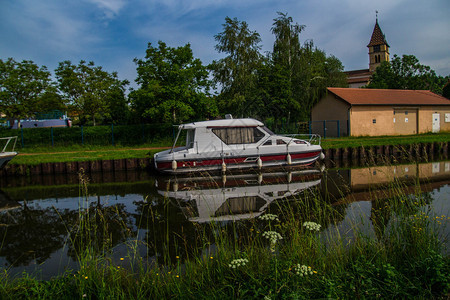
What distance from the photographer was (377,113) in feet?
88.2

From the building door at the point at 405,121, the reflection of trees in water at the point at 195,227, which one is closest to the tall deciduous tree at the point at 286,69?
the building door at the point at 405,121

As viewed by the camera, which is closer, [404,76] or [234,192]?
[234,192]

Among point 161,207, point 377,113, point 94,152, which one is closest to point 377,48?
point 377,113

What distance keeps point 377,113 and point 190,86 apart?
52.8 ft

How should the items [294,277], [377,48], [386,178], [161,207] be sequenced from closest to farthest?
[294,277] → [161,207] → [386,178] → [377,48]

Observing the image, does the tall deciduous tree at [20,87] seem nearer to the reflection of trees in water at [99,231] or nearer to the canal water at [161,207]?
the canal water at [161,207]

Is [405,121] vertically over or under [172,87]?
under

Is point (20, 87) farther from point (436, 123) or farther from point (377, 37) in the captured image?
point (377, 37)

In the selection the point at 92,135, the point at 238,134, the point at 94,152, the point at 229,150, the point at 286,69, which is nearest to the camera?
the point at 229,150

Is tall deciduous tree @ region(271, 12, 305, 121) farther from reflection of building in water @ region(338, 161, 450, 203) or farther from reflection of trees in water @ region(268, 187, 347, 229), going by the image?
reflection of trees in water @ region(268, 187, 347, 229)

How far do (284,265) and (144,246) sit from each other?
10.4ft

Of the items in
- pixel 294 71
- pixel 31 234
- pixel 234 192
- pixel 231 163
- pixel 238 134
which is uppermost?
pixel 294 71

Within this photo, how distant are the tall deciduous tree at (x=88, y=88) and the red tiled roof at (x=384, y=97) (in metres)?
20.4

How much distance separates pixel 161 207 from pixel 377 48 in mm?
99216
